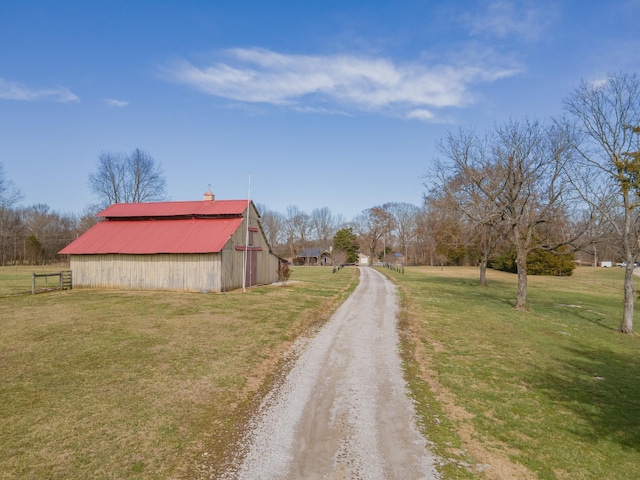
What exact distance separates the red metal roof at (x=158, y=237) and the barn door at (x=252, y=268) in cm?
309

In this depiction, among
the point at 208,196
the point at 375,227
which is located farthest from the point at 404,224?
the point at 208,196

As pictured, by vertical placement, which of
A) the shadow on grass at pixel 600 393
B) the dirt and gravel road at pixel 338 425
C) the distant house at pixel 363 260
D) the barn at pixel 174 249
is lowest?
the shadow on grass at pixel 600 393

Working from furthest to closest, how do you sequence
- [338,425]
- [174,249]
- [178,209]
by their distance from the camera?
[178,209] < [174,249] < [338,425]

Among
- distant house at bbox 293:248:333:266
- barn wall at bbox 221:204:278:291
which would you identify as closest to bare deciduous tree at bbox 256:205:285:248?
distant house at bbox 293:248:333:266

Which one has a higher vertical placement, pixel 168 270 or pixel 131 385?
pixel 168 270

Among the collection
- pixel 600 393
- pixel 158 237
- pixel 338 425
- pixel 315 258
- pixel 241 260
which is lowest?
pixel 600 393

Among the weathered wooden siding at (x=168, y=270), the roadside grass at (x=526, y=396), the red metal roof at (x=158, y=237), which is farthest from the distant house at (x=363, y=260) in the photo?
the roadside grass at (x=526, y=396)

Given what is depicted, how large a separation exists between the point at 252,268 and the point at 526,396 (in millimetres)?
A: 23614

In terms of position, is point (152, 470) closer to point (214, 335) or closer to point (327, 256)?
point (214, 335)

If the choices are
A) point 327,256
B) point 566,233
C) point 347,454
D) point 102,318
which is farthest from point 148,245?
point 327,256

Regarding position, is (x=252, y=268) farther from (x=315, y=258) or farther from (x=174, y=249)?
(x=315, y=258)

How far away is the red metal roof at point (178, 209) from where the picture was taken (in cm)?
2864

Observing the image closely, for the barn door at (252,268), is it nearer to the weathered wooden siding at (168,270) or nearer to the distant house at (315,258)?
the weathered wooden siding at (168,270)

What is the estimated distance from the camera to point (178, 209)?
30219 millimetres
